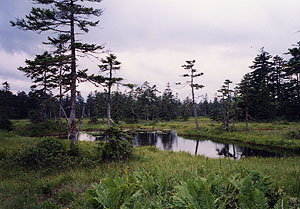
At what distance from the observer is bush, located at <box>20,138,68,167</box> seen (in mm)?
7961

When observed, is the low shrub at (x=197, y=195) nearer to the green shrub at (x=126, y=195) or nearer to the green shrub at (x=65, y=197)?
the green shrub at (x=126, y=195)

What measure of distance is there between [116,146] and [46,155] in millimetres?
3252

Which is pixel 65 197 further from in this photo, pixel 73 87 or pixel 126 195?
pixel 73 87

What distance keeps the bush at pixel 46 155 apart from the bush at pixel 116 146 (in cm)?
203

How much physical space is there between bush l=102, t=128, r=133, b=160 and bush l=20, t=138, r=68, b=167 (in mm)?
2033

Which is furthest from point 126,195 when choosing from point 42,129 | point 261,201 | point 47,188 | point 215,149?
point 42,129

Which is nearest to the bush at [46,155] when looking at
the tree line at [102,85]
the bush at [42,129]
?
the tree line at [102,85]

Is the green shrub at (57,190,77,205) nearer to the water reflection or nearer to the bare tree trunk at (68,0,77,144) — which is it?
the bare tree trunk at (68,0,77,144)

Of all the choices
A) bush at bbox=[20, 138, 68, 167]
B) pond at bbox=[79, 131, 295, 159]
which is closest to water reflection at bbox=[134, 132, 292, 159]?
pond at bbox=[79, 131, 295, 159]

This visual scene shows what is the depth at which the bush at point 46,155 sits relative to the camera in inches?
313

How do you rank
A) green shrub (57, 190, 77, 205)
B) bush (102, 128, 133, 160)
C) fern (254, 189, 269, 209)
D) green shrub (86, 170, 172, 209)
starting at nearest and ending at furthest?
fern (254, 189, 269, 209) → green shrub (86, 170, 172, 209) → green shrub (57, 190, 77, 205) → bush (102, 128, 133, 160)

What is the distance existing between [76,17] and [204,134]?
2308 centimetres

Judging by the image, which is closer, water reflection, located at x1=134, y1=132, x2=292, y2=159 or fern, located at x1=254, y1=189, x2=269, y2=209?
fern, located at x1=254, y1=189, x2=269, y2=209

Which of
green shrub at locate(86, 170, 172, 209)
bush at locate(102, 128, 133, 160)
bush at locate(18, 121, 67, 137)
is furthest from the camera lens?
bush at locate(18, 121, 67, 137)
